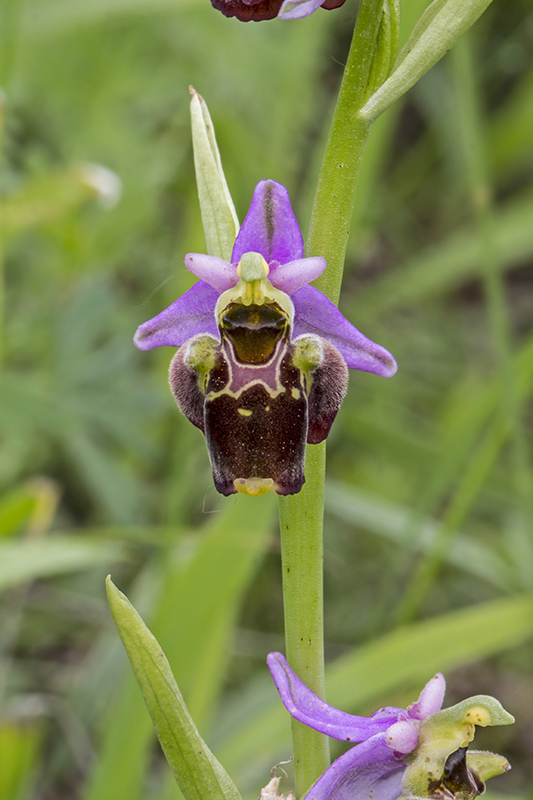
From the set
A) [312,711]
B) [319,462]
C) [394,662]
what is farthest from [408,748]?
[394,662]

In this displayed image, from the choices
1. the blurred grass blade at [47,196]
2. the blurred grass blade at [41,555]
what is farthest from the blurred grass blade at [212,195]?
the blurred grass blade at [47,196]

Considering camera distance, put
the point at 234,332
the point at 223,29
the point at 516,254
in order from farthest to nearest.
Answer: the point at 516,254, the point at 223,29, the point at 234,332

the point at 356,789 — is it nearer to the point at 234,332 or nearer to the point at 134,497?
the point at 234,332

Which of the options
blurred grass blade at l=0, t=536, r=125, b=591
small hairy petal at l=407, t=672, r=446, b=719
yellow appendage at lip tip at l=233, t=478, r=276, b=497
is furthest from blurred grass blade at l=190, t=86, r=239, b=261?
blurred grass blade at l=0, t=536, r=125, b=591

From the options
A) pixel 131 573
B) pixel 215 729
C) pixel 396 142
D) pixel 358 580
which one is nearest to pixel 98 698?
pixel 215 729

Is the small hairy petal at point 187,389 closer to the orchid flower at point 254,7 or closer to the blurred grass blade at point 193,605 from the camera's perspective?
the orchid flower at point 254,7

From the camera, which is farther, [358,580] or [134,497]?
[358,580]

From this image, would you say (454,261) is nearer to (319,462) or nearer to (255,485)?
(319,462)
